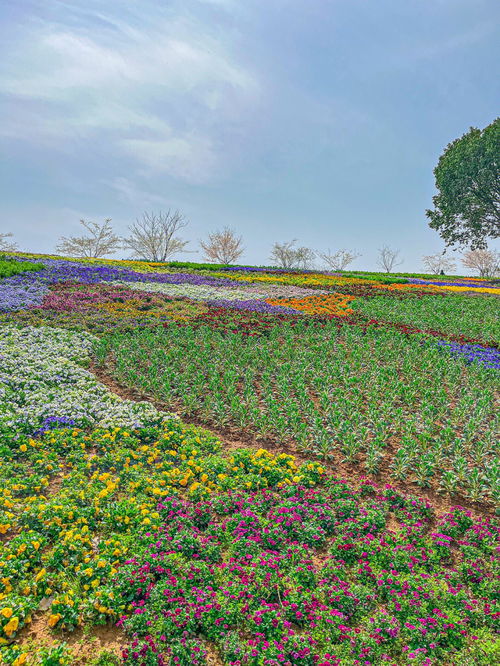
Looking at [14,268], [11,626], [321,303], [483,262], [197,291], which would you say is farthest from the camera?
[483,262]

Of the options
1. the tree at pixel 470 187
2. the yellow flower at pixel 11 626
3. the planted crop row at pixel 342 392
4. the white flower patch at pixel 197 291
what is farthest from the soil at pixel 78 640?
the tree at pixel 470 187

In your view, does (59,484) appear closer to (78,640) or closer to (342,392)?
(78,640)

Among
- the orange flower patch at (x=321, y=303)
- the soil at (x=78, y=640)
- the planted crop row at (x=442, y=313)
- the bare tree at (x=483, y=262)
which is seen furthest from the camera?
the bare tree at (x=483, y=262)

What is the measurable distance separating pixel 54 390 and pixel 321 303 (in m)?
15.1

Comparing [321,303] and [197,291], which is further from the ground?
[197,291]

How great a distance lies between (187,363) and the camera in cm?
1167

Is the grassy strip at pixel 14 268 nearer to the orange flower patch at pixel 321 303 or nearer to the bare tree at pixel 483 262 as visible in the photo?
the orange flower patch at pixel 321 303

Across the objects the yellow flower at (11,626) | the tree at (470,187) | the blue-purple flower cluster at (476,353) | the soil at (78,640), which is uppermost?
the tree at (470,187)

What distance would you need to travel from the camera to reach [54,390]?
916 centimetres

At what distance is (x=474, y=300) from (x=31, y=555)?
2611 centimetres

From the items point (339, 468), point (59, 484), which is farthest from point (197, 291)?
point (59, 484)

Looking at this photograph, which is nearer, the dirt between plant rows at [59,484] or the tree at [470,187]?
the dirt between plant rows at [59,484]

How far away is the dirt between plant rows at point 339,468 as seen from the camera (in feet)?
20.0

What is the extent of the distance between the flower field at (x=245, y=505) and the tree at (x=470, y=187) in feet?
114
